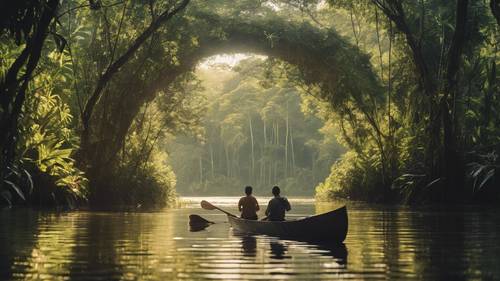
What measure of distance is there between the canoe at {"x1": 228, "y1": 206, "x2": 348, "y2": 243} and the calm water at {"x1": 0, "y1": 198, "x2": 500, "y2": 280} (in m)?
0.16

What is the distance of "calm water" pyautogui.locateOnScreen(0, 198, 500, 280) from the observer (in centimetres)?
600

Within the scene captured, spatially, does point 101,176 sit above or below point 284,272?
above

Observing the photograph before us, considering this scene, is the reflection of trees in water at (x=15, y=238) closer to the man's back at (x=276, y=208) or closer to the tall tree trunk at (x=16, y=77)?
the tall tree trunk at (x=16, y=77)

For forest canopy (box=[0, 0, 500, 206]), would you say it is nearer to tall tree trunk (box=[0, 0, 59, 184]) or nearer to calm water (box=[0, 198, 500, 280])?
tall tree trunk (box=[0, 0, 59, 184])

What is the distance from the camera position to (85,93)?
18.5 meters

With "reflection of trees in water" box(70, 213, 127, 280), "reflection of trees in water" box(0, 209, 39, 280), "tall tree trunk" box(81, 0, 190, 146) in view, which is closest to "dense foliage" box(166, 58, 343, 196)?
"tall tree trunk" box(81, 0, 190, 146)

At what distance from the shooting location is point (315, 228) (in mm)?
8945

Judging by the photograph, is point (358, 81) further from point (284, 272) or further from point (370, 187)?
point (284, 272)

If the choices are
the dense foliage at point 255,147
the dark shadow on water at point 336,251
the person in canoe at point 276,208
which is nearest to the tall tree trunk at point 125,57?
the person in canoe at point 276,208

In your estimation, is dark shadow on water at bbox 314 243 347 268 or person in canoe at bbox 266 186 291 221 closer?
dark shadow on water at bbox 314 243 347 268

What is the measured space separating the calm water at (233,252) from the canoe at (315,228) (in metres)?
0.16

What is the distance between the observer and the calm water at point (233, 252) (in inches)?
236

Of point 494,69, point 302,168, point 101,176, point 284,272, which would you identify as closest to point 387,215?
point 494,69

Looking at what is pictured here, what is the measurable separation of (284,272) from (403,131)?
14.5m
